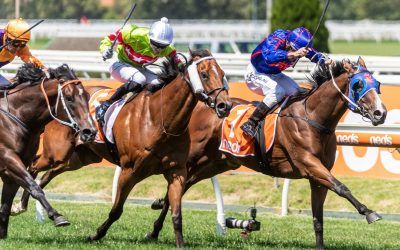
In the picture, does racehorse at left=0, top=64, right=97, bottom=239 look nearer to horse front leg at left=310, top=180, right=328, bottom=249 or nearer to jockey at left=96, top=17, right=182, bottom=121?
jockey at left=96, top=17, right=182, bottom=121

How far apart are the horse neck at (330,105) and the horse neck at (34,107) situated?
7.66 feet

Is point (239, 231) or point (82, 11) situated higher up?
point (239, 231)

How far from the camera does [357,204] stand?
27.7 ft

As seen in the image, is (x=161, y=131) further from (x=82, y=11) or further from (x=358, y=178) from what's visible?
(x=82, y=11)

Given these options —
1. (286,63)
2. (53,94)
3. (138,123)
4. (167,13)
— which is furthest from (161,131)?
(167,13)

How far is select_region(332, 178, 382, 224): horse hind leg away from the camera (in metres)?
8.31

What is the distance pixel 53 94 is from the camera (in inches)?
335

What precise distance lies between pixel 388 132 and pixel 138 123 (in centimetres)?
362

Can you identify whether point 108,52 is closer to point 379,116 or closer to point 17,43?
point 17,43

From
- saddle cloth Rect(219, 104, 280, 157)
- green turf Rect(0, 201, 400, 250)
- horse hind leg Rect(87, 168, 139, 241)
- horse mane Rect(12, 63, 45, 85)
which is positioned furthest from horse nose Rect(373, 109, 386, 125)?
horse mane Rect(12, 63, 45, 85)

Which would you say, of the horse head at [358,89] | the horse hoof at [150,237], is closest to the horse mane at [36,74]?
the horse hoof at [150,237]

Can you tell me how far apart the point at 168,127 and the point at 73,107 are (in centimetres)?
78

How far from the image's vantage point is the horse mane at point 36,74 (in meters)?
8.58

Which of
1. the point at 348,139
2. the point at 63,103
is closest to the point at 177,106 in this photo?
the point at 63,103
